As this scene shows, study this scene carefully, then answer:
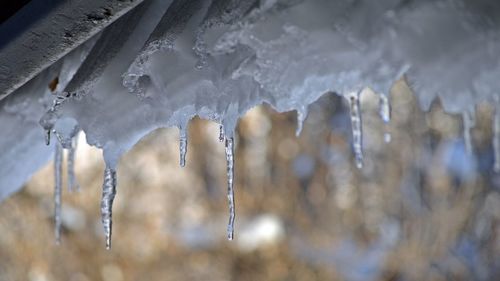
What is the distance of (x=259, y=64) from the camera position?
84 cm

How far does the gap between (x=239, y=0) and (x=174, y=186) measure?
15.6 ft

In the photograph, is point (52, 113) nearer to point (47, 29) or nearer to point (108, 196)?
point (47, 29)

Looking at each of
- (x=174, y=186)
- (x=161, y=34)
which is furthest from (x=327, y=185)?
(x=161, y=34)

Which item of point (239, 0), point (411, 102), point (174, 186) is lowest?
point (239, 0)

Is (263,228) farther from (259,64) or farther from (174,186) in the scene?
(259,64)

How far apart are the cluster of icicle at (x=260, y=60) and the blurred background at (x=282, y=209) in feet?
14.8

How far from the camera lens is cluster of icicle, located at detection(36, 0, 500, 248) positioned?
0.76 metres

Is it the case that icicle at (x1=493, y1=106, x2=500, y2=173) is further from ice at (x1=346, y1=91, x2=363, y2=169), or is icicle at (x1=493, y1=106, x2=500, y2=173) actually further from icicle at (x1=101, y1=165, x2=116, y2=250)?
icicle at (x1=101, y1=165, x2=116, y2=250)

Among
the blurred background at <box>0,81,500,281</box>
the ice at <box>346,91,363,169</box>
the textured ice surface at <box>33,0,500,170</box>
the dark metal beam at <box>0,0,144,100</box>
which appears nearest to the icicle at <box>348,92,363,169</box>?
the ice at <box>346,91,363,169</box>

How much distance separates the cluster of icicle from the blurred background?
4.50m

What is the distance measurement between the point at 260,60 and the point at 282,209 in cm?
478

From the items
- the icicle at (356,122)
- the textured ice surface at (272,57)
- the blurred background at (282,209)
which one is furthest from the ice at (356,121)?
the blurred background at (282,209)

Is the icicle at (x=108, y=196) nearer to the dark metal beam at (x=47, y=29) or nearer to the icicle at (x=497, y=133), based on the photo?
the dark metal beam at (x=47, y=29)

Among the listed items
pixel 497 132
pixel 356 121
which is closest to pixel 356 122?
pixel 356 121
